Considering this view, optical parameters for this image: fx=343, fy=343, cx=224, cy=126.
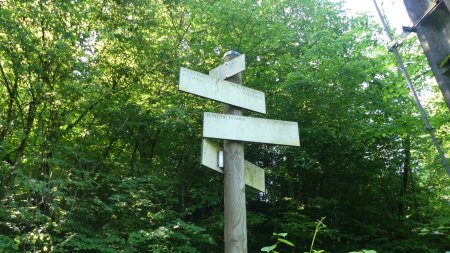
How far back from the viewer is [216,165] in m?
2.48

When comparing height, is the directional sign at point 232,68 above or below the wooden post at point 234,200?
above

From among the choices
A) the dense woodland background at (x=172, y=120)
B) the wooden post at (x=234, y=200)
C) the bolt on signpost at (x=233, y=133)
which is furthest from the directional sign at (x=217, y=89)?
the dense woodland background at (x=172, y=120)

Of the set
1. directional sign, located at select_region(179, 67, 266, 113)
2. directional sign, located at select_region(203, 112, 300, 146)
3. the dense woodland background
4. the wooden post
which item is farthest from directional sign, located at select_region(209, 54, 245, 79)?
the dense woodland background

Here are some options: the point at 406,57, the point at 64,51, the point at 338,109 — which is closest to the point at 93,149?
the point at 64,51

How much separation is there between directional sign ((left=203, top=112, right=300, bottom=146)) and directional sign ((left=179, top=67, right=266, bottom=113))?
15cm

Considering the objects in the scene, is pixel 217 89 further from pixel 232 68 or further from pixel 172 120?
pixel 172 120

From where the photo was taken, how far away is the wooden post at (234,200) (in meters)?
2.34

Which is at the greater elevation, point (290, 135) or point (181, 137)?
point (181, 137)

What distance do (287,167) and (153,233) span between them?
14.4ft

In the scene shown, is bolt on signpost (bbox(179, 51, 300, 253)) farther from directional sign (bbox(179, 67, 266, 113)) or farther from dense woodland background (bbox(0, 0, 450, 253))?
dense woodland background (bbox(0, 0, 450, 253))

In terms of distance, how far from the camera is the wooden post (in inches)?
92.0

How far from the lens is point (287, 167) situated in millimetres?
8898

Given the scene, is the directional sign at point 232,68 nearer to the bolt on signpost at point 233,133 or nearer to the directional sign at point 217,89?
the bolt on signpost at point 233,133

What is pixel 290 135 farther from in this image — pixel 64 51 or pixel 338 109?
pixel 338 109
